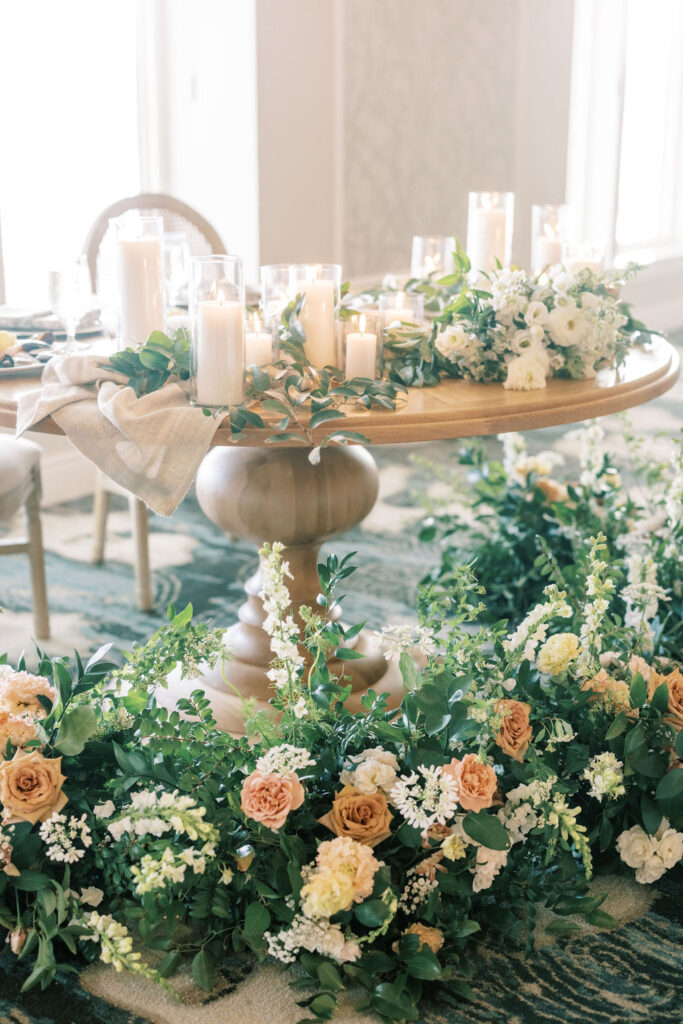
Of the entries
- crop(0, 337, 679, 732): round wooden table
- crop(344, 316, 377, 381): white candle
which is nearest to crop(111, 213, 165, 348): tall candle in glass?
crop(0, 337, 679, 732): round wooden table

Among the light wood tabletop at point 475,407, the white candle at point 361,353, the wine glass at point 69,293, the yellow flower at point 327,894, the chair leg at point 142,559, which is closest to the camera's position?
the yellow flower at point 327,894

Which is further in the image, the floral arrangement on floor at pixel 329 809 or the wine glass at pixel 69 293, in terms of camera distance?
the wine glass at pixel 69 293

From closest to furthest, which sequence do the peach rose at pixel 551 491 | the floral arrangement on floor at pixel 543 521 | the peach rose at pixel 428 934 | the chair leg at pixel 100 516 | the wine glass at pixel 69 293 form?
the peach rose at pixel 428 934 < the wine glass at pixel 69 293 < the floral arrangement on floor at pixel 543 521 < the peach rose at pixel 551 491 < the chair leg at pixel 100 516

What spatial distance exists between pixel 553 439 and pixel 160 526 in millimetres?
1711

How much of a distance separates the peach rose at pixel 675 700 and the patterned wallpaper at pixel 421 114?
2.79 metres

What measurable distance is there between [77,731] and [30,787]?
9 cm

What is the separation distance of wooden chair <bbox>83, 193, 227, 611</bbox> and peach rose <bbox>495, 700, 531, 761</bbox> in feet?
3.99

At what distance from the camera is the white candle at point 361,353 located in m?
1.74

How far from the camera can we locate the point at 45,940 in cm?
146

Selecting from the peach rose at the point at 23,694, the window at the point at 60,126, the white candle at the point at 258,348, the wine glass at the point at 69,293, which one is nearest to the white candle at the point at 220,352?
the white candle at the point at 258,348

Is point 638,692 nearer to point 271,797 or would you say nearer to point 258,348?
point 271,797

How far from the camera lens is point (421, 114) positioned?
15.0 ft

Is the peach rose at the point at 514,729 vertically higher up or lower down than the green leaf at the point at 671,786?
higher up

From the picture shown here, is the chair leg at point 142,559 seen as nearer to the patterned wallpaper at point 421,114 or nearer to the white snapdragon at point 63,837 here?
the white snapdragon at point 63,837
